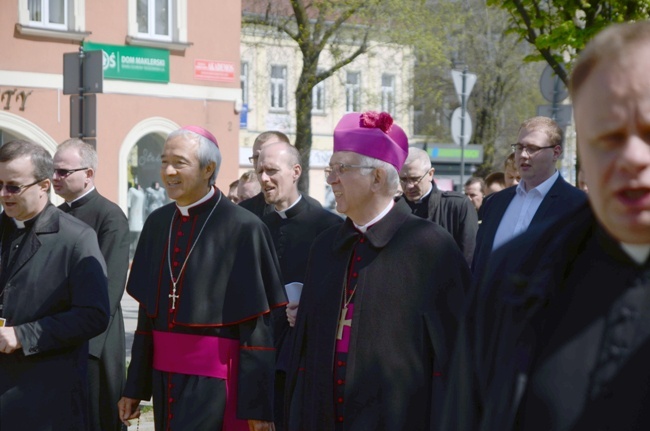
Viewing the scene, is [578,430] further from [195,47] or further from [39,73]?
[195,47]

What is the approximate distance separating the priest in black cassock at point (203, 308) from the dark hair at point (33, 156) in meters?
0.61

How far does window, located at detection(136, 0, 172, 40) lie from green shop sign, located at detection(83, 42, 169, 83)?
18.2 inches

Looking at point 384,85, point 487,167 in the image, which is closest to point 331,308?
point 487,167

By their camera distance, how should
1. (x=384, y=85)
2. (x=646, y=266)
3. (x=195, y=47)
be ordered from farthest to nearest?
(x=384, y=85) < (x=195, y=47) < (x=646, y=266)

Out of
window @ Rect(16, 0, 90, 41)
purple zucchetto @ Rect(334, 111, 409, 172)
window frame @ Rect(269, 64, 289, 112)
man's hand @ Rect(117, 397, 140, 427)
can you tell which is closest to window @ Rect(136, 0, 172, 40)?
window @ Rect(16, 0, 90, 41)

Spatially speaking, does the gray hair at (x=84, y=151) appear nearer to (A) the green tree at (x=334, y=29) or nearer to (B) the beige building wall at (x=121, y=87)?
(A) the green tree at (x=334, y=29)

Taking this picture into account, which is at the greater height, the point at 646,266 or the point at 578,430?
the point at 646,266

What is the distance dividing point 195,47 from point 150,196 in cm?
377

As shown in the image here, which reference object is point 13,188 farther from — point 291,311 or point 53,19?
point 53,19

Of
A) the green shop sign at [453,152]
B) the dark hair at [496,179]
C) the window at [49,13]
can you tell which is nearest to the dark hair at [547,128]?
the dark hair at [496,179]

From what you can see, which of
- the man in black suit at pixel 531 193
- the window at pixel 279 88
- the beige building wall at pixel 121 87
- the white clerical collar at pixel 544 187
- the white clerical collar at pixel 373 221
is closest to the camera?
the white clerical collar at pixel 373 221

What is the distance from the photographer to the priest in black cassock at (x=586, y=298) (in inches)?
68.8

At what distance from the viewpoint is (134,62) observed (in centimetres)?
2517

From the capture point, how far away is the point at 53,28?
23.7m
